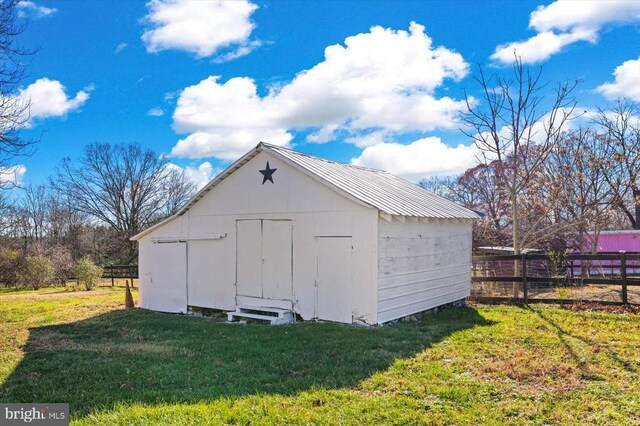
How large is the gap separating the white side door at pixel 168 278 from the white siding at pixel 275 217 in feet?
0.78

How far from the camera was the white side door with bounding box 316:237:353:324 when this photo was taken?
1073cm

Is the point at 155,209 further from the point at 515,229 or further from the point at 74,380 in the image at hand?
the point at 74,380

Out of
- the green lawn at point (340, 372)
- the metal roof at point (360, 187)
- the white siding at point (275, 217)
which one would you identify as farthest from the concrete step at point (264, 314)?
the metal roof at point (360, 187)

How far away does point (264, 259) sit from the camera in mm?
12305

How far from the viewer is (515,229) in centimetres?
1545

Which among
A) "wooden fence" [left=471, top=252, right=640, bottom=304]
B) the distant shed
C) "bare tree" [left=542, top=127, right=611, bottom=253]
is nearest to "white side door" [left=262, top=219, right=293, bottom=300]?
"wooden fence" [left=471, top=252, right=640, bottom=304]

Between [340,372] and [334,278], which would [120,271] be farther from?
[340,372]

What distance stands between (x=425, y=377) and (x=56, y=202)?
46.3 metres

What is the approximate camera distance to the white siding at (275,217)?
34.5ft

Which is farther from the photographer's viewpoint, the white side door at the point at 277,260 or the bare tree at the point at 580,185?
→ the bare tree at the point at 580,185

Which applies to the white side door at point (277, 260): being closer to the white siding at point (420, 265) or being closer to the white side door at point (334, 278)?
the white side door at point (334, 278)

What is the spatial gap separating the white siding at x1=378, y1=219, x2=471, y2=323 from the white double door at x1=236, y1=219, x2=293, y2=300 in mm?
2528

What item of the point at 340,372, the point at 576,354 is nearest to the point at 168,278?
the point at 340,372

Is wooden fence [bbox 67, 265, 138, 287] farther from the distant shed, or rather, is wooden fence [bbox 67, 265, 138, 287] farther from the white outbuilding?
the distant shed
